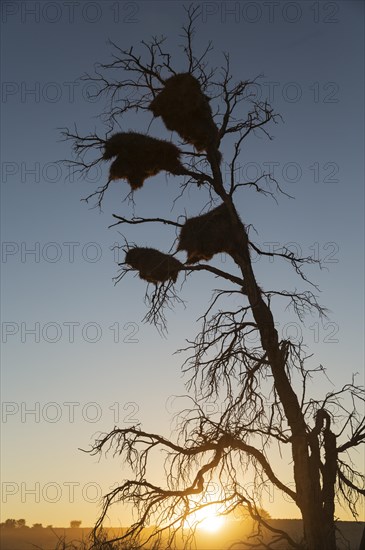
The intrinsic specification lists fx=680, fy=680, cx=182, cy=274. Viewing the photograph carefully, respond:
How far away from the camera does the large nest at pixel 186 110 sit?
1078 cm

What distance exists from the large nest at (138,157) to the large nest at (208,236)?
→ 38.8 inches

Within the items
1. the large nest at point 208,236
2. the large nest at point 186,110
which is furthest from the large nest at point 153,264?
the large nest at point 186,110

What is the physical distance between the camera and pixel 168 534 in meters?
9.79

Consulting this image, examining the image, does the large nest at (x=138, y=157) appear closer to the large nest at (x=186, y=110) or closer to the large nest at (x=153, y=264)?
the large nest at (x=186, y=110)

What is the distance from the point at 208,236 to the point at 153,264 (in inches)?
37.6

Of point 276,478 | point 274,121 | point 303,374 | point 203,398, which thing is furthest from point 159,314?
point 274,121

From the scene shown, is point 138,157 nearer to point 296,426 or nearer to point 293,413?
point 293,413

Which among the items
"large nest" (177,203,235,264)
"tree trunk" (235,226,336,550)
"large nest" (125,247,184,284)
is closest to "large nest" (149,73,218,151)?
"large nest" (177,203,235,264)

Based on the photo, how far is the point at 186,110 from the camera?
35.5 ft

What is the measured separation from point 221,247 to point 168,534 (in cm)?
430

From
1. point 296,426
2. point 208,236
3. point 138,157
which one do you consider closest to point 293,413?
point 296,426

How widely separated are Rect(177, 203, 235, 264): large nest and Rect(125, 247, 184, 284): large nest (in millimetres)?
325

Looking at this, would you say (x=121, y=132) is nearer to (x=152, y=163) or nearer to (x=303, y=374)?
(x=152, y=163)

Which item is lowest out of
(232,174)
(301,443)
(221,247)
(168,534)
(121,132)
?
(168,534)
